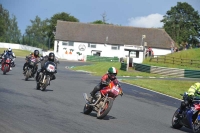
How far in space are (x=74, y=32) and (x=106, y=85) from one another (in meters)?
86.1

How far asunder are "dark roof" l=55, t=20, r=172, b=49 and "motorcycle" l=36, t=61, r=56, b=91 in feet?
248

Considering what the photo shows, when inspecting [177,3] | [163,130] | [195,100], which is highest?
[177,3]

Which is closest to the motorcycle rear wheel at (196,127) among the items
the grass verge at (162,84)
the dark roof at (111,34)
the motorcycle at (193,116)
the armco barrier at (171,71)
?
the motorcycle at (193,116)

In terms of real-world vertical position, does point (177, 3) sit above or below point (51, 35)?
above

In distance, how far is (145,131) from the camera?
40.2ft

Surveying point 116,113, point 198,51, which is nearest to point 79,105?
point 116,113

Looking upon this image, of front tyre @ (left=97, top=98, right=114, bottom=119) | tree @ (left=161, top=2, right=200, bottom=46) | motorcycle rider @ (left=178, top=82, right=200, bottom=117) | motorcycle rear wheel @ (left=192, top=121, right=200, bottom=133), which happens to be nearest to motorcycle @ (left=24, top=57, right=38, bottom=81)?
front tyre @ (left=97, top=98, right=114, bottom=119)

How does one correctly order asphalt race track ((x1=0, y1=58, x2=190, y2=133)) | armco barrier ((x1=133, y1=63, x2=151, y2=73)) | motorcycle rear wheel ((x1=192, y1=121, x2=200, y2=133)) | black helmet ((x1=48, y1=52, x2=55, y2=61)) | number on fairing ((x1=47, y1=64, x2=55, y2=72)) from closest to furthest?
asphalt race track ((x1=0, y1=58, x2=190, y2=133)) → motorcycle rear wheel ((x1=192, y1=121, x2=200, y2=133)) → black helmet ((x1=48, y1=52, x2=55, y2=61)) → number on fairing ((x1=47, y1=64, x2=55, y2=72)) → armco barrier ((x1=133, y1=63, x2=151, y2=73))

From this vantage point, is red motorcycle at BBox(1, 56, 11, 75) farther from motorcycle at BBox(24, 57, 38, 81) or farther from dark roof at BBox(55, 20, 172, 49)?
dark roof at BBox(55, 20, 172, 49)

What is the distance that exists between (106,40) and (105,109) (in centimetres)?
8414

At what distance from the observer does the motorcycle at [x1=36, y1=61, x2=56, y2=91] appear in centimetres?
2092

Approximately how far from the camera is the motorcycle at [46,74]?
2092cm

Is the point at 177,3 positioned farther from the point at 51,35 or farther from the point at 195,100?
the point at 195,100

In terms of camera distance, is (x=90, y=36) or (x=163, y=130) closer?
(x=163, y=130)
